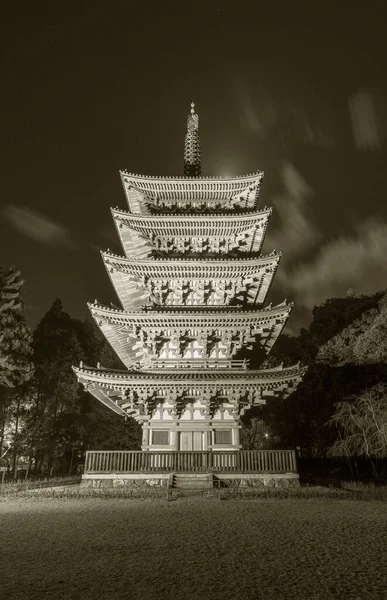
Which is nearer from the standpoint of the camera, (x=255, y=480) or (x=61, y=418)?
(x=255, y=480)

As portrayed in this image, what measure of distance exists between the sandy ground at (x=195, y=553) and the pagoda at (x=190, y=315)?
8805 millimetres

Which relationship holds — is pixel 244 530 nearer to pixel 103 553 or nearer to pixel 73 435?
pixel 103 553

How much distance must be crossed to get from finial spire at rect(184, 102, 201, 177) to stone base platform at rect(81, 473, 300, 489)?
78.0ft

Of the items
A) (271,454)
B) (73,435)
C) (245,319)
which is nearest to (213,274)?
(245,319)

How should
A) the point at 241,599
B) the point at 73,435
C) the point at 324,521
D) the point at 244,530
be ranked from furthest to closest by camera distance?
the point at 73,435 < the point at 324,521 < the point at 244,530 < the point at 241,599

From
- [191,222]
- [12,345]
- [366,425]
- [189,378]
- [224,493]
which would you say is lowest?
[224,493]

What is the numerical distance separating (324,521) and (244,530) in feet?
9.01

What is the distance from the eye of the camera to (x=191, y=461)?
20.3 m

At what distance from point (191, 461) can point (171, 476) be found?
1.34 meters

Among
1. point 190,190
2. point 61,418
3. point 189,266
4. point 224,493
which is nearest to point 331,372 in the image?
point 189,266

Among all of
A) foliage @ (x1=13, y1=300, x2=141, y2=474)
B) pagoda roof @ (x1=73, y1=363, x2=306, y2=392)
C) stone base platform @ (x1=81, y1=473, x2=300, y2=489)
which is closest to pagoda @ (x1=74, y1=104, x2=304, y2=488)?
pagoda roof @ (x1=73, y1=363, x2=306, y2=392)

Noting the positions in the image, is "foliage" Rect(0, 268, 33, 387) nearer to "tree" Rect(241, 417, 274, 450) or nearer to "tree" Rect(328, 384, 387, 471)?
"tree" Rect(328, 384, 387, 471)

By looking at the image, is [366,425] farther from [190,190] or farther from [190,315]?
[190,190]

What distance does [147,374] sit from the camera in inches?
891
